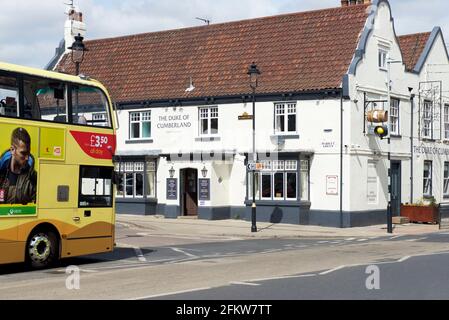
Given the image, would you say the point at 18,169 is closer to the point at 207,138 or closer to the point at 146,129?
the point at 207,138

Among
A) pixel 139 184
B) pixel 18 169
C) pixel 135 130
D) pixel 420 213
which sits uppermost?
pixel 135 130

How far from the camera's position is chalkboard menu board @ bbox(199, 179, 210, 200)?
34281 mm

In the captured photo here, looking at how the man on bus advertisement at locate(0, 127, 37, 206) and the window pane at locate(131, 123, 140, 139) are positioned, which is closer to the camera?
the man on bus advertisement at locate(0, 127, 37, 206)

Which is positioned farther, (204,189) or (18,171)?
(204,189)

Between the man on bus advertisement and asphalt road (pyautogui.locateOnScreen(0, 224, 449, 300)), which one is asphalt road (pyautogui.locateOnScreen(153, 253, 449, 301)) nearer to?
asphalt road (pyautogui.locateOnScreen(0, 224, 449, 300))

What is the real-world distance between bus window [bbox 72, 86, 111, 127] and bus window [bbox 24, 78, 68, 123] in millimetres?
275

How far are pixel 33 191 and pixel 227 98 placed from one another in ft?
63.9

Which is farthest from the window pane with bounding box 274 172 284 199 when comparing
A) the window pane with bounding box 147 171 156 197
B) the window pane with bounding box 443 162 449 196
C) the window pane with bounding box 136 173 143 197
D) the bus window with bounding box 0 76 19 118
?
the bus window with bounding box 0 76 19 118

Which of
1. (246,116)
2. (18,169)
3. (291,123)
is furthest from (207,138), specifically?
(18,169)

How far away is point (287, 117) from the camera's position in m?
33.1

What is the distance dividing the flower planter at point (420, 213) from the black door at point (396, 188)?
0.41 m

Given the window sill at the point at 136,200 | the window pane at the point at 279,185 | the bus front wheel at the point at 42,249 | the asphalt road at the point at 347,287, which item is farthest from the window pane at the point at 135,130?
the asphalt road at the point at 347,287

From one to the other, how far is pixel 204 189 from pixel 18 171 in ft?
63.8
